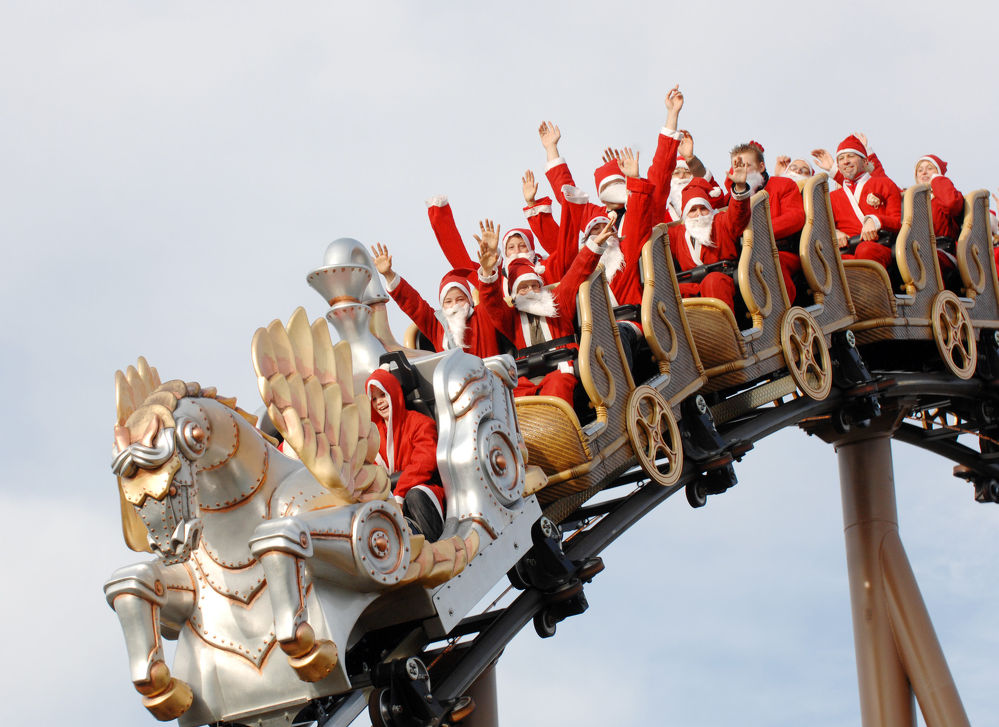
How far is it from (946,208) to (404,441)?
5439 millimetres

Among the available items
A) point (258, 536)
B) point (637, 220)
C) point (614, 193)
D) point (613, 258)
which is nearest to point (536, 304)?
point (637, 220)

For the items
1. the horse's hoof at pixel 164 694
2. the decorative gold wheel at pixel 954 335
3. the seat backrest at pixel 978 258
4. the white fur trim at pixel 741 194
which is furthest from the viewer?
the seat backrest at pixel 978 258

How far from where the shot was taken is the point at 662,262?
25.1 feet

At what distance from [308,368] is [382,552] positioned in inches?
27.5

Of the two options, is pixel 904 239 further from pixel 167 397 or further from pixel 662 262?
pixel 167 397

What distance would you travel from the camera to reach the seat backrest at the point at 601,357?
6902mm

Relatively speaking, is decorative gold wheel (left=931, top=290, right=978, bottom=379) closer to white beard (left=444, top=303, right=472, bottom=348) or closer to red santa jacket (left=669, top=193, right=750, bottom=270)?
red santa jacket (left=669, top=193, right=750, bottom=270)

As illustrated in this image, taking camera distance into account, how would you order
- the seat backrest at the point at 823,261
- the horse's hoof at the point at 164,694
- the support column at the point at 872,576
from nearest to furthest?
1. the horse's hoof at the point at 164,694
2. the seat backrest at the point at 823,261
3. the support column at the point at 872,576

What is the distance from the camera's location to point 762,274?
8289 millimetres

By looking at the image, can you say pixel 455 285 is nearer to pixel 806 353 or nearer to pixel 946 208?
pixel 806 353

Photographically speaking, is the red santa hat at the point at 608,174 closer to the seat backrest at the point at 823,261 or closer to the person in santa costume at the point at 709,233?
the person in santa costume at the point at 709,233

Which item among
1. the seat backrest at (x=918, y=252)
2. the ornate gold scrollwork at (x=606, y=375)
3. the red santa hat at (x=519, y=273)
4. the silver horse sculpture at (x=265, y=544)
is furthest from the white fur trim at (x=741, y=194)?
the silver horse sculpture at (x=265, y=544)

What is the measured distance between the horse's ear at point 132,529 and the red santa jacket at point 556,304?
2.41 meters

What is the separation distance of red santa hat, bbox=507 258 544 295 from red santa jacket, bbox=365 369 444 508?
1.17 m
